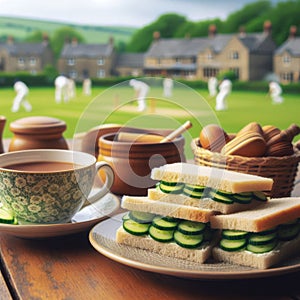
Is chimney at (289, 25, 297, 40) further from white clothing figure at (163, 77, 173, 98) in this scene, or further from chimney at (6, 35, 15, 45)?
white clothing figure at (163, 77, 173, 98)

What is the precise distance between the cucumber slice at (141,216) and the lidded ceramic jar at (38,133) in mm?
361

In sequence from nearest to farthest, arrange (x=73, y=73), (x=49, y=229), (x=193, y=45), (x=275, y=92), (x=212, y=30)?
1. (x=49, y=229)
2. (x=275, y=92)
3. (x=193, y=45)
4. (x=212, y=30)
5. (x=73, y=73)

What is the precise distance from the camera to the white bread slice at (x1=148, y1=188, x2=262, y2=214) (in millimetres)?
522

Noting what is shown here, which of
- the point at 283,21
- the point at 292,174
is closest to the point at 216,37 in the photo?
the point at 283,21

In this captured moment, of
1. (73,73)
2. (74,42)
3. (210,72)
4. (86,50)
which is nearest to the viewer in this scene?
(210,72)

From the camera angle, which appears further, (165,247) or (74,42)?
(74,42)

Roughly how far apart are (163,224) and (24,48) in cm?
3060

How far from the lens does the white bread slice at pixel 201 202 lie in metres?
0.52

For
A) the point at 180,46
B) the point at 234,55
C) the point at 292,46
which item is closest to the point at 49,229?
the point at 292,46

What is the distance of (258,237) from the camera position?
1.65 feet

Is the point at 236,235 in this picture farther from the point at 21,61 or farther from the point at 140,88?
the point at 21,61

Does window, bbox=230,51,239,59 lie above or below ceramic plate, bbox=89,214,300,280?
above

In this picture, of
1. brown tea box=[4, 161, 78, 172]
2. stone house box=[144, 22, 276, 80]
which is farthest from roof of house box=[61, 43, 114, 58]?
brown tea box=[4, 161, 78, 172]

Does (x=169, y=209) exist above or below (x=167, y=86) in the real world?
below
